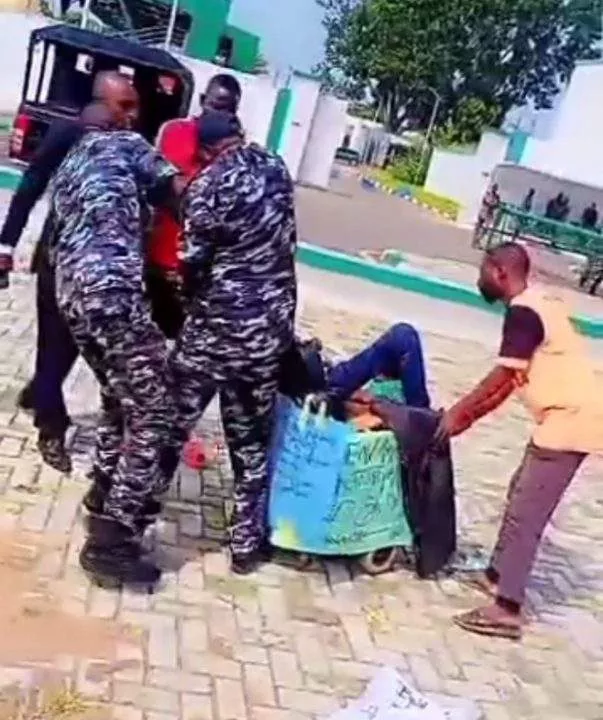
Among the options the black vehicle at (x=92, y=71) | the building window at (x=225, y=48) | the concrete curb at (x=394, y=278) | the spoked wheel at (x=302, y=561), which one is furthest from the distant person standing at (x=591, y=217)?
the spoked wheel at (x=302, y=561)

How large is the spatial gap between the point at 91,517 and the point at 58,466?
1.01 metres

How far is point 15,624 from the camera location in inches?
160

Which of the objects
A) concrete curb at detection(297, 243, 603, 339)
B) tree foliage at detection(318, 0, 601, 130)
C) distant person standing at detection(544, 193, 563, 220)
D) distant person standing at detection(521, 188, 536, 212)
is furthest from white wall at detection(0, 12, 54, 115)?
tree foliage at detection(318, 0, 601, 130)

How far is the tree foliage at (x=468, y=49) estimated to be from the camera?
174 feet

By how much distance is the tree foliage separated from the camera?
174 feet

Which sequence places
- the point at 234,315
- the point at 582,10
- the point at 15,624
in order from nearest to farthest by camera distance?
the point at 15,624
the point at 234,315
the point at 582,10

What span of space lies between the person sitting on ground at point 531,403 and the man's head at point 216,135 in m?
0.99

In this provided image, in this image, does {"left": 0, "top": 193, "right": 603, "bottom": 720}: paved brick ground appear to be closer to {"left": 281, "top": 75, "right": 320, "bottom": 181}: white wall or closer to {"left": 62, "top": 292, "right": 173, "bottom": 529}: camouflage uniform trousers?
{"left": 62, "top": 292, "right": 173, "bottom": 529}: camouflage uniform trousers

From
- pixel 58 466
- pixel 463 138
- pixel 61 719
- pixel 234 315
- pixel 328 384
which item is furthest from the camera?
pixel 463 138

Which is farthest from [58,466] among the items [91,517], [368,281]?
[368,281]

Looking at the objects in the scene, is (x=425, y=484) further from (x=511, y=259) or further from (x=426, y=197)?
(x=426, y=197)

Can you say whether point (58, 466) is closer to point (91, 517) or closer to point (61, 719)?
point (91, 517)

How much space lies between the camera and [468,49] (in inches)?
2132

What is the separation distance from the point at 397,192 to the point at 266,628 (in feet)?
112
